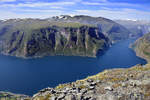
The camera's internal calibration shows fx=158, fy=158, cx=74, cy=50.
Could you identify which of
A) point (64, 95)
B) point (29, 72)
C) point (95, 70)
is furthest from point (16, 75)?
point (64, 95)

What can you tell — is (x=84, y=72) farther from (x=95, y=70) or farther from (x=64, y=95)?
(x=64, y=95)

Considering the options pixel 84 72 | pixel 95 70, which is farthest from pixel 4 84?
pixel 95 70

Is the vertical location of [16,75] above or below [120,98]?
below

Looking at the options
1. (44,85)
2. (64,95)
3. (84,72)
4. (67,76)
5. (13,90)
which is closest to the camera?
(64,95)

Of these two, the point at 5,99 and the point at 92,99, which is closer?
the point at 92,99

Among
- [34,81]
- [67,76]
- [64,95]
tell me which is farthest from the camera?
[67,76]

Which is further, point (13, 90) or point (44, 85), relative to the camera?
point (44, 85)

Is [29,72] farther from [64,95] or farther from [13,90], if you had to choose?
[64,95]

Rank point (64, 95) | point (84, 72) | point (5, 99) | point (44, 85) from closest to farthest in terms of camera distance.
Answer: point (64, 95) → point (5, 99) → point (44, 85) → point (84, 72)

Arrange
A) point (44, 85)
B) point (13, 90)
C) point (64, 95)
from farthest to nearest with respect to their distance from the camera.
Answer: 1. point (44, 85)
2. point (13, 90)
3. point (64, 95)
